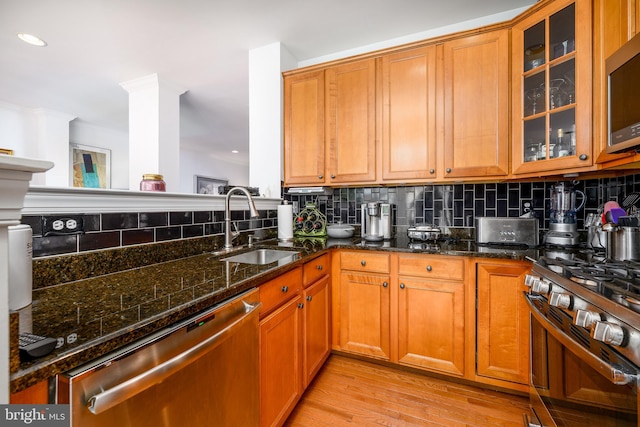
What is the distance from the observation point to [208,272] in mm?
1159

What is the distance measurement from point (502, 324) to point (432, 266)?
19.4 inches

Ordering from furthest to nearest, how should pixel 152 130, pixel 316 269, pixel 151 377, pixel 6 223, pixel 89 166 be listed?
pixel 89 166
pixel 152 130
pixel 316 269
pixel 151 377
pixel 6 223

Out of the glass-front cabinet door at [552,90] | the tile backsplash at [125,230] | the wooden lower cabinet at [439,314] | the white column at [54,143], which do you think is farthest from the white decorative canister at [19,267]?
the white column at [54,143]

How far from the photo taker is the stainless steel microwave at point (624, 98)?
1096 mm

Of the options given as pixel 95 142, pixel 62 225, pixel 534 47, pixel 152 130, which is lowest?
pixel 62 225

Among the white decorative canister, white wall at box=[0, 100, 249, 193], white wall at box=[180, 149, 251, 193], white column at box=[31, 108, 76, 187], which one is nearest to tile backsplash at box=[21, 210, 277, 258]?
the white decorative canister

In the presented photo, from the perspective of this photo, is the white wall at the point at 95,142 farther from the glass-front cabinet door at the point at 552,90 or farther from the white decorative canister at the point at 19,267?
the glass-front cabinet door at the point at 552,90

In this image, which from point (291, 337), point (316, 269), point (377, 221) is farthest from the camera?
point (377, 221)

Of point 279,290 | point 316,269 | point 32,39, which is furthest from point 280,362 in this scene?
point 32,39

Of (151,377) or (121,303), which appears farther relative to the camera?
(121,303)

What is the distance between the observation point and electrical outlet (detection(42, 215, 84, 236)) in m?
1.01

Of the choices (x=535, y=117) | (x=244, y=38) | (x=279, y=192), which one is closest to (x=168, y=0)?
(x=244, y=38)

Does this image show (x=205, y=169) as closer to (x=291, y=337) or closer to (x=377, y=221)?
(x=377, y=221)

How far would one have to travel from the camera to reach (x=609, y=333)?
74cm
